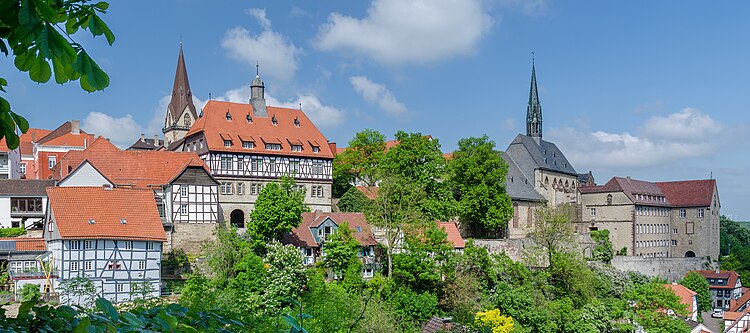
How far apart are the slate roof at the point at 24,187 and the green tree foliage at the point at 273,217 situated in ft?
36.9

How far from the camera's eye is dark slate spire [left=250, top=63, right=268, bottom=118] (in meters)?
42.5

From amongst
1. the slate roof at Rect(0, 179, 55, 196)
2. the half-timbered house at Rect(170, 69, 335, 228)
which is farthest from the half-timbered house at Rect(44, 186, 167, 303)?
the half-timbered house at Rect(170, 69, 335, 228)

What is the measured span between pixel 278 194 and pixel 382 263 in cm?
643

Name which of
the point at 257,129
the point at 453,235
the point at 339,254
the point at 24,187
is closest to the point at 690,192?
the point at 453,235

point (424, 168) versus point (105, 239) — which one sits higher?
point (424, 168)

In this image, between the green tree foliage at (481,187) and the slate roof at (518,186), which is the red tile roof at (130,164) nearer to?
the green tree foliage at (481,187)

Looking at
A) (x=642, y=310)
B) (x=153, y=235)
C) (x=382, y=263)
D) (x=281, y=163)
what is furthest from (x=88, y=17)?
(x=281, y=163)

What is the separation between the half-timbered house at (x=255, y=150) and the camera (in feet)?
128

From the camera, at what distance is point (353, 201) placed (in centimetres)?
4125

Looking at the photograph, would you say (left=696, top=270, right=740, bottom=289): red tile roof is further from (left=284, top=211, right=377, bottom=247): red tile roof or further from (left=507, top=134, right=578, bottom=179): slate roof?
(left=284, top=211, right=377, bottom=247): red tile roof

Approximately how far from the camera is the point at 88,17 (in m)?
2.64

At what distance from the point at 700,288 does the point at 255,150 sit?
113 feet

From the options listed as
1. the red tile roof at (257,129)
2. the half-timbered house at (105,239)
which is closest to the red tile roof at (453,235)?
the red tile roof at (257,129)

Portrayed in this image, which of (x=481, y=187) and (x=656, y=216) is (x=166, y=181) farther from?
(x=656, y=216)
